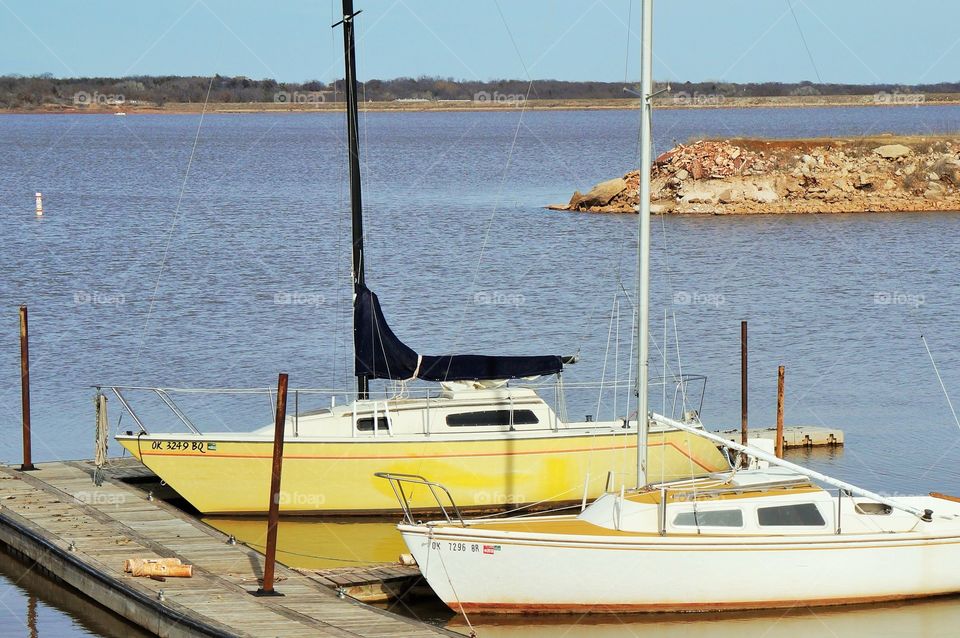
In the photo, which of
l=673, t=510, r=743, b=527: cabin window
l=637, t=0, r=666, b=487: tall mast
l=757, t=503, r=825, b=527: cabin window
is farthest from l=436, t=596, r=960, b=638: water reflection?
l=637, t=0, r=666, b=487: tall mast

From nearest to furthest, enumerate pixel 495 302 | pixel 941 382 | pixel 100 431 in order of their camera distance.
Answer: pixel 100 431 → pixel 941 382 → pixel 495 302

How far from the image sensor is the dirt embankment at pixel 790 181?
78688 millimetres

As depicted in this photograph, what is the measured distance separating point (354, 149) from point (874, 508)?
440 inches

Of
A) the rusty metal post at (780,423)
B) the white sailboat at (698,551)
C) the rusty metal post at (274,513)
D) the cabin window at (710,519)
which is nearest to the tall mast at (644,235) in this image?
the white sailboat at (698,551)

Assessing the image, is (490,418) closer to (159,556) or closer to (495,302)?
(159,556)

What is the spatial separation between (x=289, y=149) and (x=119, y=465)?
136 meters

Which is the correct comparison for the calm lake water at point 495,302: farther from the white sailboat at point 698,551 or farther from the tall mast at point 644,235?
the tall mast at point 644,235

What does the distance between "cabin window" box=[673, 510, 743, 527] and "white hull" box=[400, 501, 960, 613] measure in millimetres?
278

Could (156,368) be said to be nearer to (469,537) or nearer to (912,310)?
(469,537)

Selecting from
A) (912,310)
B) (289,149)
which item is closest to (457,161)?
(289,149)

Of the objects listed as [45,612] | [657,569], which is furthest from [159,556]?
[657,569]

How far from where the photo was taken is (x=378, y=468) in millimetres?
24312

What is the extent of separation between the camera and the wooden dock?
60.5 ft

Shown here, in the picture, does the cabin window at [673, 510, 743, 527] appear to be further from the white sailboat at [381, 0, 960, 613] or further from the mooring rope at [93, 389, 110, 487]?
the mooring rope at [93, 389, 110, 487]
